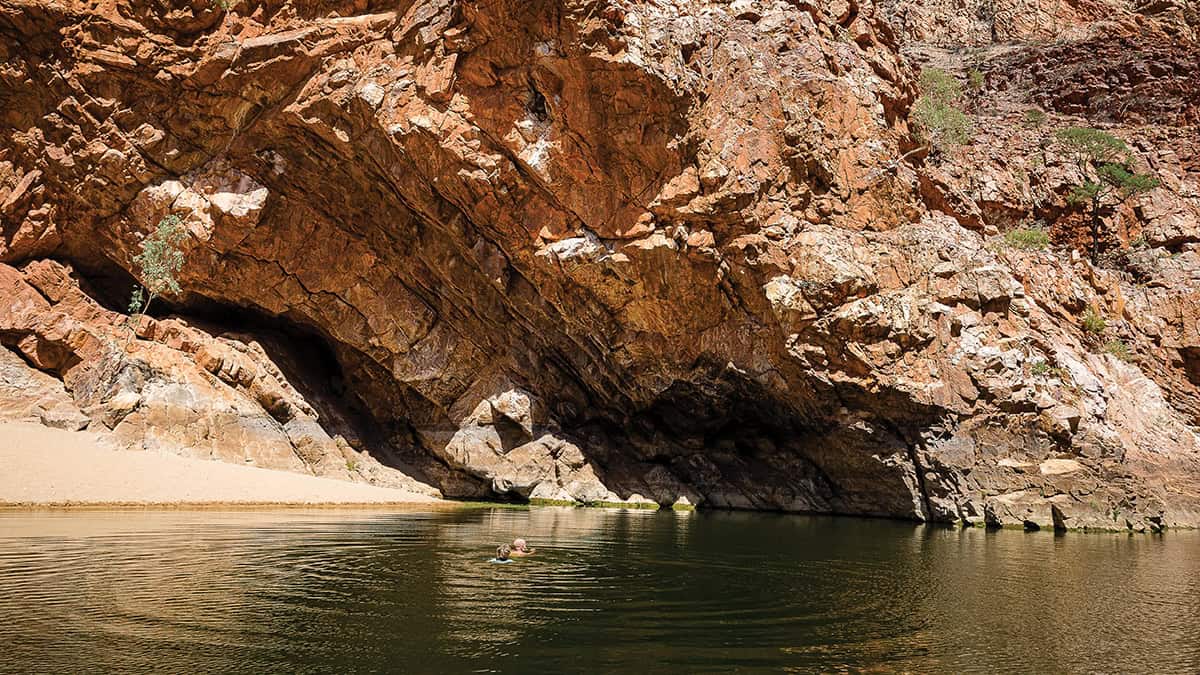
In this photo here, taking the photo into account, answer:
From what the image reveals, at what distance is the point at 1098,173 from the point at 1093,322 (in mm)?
15505

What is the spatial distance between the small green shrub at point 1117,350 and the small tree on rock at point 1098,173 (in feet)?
30.9

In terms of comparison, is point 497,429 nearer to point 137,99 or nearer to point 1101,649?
point 137,99

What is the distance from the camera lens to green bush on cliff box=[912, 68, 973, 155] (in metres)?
43.1

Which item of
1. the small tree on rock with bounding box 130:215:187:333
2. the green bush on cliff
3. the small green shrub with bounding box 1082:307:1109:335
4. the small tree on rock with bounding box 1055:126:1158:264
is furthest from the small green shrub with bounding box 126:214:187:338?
the small tree on rock with bounding box 1055:126:1158:264

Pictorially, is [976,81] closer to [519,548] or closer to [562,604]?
[519,548]

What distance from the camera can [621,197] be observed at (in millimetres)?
34094

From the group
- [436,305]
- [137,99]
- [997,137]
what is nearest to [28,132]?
[137,99]

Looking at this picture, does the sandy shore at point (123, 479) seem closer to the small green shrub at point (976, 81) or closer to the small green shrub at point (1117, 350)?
the small green shrub at point (1117, 350)

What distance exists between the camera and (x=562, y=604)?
11.6 m

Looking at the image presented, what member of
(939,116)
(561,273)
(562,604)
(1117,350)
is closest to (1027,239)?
(1117,350)

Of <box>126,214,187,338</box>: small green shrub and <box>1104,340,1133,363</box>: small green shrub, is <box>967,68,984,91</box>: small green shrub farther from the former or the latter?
<box>126,214,187,338</box>: small green shrub

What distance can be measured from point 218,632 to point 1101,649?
Answer: 1141 cm

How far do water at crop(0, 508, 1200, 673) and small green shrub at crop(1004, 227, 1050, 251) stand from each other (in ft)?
81.2

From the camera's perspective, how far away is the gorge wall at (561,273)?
32.4 metres
